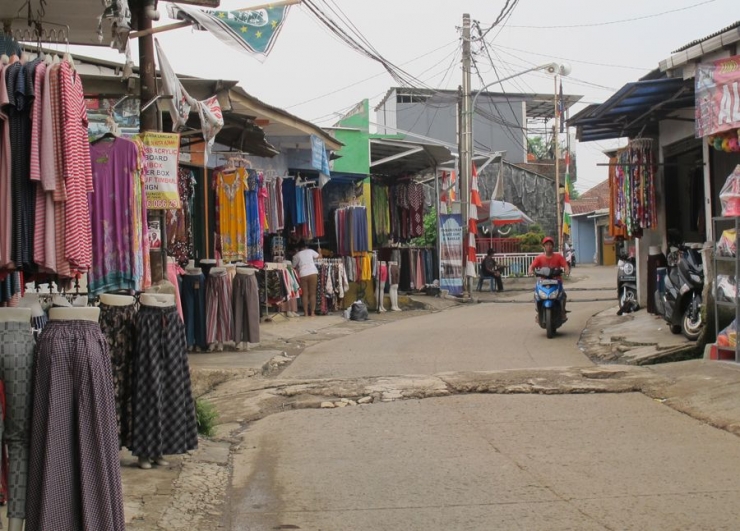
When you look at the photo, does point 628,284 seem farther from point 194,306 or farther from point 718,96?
point 194,306

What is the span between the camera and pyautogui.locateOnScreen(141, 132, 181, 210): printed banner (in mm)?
6949

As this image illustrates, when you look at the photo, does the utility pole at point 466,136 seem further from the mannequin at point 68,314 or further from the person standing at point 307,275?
the mannequin at point 68,314

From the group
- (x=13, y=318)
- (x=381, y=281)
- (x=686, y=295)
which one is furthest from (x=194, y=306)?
(x=381, y=281)

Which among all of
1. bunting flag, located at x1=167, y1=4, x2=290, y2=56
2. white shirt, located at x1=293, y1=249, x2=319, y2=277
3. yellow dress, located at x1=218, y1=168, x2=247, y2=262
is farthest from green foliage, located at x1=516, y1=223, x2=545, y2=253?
bunting flag, located at x1=167, y1=4, x2=290, y2=56

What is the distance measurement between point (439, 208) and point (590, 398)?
16.3 meters

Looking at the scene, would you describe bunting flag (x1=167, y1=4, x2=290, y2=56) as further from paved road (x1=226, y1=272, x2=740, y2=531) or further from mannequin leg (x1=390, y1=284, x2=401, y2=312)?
mannequin leg (x1=390, y1=284, x2=401, y2=312)

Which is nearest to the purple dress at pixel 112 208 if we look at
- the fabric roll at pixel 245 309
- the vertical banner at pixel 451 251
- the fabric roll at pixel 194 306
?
the fabric roll at pixel 194 306

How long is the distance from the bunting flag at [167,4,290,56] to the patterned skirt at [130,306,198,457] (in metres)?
2.75

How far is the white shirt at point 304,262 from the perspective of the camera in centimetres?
1791

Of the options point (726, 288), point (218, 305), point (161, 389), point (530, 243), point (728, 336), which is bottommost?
point (728, 336)

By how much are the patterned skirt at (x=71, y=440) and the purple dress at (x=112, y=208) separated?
270cm

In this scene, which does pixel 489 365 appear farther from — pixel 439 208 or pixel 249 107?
pixel 439 208

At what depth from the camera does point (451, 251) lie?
23.9m

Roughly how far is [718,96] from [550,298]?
4.84 metres
